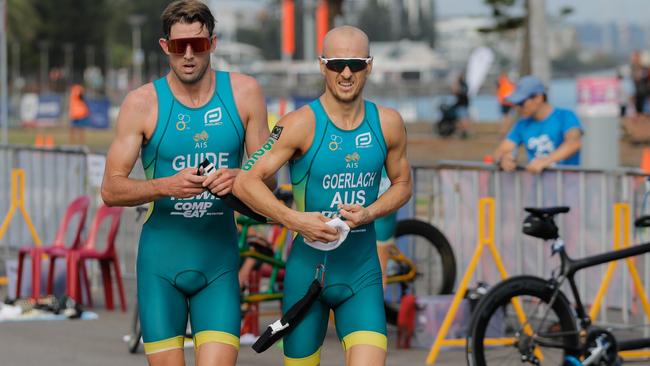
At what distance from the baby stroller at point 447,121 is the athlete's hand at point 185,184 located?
3448 cm

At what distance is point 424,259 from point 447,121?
96.1ft

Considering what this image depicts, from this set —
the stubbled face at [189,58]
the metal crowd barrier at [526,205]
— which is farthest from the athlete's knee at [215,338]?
the metal crowd barrier at [526,205]

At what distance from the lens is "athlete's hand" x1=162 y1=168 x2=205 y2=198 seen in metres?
6.01

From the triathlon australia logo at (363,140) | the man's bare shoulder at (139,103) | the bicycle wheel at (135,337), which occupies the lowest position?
the bicycle wheel at (135,337)

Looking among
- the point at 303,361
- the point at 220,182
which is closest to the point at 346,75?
the point at 220,182

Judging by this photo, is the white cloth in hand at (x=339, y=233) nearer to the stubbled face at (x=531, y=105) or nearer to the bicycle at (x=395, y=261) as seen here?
the bicycle at (x=395, y=261)

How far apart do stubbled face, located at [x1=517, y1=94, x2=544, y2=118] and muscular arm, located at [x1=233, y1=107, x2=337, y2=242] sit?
565cm

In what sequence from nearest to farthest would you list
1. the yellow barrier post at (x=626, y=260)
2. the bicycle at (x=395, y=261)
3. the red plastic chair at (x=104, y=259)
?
1. the yellow barrier post at (x=626, y=260)
2. the bicycle at (x=395, y=261)
3. the red plastic chair at (x=104, y=259)

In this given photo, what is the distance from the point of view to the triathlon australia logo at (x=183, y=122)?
21.0ft

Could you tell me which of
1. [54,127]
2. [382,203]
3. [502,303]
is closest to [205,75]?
[382,203]

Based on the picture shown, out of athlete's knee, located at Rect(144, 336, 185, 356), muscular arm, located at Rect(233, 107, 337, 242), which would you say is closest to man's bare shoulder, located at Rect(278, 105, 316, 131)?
muscular arm, located at Rect(233, 107, 337, 242)

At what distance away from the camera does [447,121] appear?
134ft

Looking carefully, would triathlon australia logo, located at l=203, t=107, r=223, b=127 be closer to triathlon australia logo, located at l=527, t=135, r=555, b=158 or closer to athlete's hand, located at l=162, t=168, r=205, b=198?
athlete's hand, located at l=162, t=168, r=205, b=198

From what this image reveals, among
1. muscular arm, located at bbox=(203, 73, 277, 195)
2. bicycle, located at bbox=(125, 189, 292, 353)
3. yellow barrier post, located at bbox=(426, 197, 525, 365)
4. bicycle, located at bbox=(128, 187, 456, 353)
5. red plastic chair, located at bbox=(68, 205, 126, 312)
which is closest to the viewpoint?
muscular arm, located at bbox=(203, 73, 277, 195)
